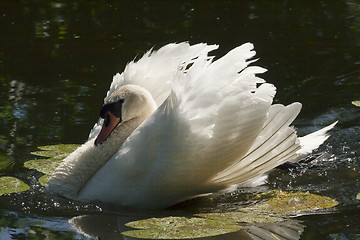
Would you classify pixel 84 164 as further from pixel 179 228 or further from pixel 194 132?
pixel 179 228

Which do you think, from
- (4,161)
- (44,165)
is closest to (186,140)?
(44,165)

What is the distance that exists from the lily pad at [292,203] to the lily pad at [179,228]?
1.60ft

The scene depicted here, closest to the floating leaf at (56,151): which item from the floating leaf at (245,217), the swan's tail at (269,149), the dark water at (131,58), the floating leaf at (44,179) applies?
the dark water at (131,58)

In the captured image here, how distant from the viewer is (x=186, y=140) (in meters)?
5.32

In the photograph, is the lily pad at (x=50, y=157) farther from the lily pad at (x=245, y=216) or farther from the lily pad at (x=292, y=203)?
the lily pad at (x=292, y=203)

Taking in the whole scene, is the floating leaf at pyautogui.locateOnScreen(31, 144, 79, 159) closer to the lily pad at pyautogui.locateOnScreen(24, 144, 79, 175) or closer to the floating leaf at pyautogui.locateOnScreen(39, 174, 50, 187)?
the lily pad at pyautogui.locateOnScreen(24, 144, 79, 175)

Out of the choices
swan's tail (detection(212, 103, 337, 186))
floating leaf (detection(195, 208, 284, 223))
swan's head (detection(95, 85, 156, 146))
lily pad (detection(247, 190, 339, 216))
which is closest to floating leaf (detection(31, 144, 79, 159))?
swan's head (detection(95, 85, 156, 146))

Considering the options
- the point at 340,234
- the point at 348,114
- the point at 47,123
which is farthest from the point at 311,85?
the point at 340,234

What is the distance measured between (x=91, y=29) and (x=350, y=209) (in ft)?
22.7

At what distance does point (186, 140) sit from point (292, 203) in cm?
105

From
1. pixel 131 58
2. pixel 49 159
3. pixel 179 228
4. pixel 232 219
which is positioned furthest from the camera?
Result: pixel 131 58

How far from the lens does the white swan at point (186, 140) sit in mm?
5363

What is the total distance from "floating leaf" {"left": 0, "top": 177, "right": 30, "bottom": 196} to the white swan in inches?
10.9

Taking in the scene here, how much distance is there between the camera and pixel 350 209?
5.36m
